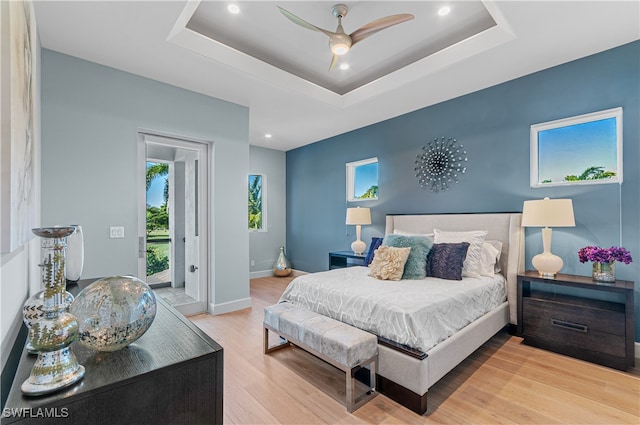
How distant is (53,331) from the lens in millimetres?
751

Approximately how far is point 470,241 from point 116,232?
3850 millimetres

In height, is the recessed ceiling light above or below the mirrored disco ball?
above

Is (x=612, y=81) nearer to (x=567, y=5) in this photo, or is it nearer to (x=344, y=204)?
(x=567, y=5)

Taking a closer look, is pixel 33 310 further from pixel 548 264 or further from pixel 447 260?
pixel 548 264

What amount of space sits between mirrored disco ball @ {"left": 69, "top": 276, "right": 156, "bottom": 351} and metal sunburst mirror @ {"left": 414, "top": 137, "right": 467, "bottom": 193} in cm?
392

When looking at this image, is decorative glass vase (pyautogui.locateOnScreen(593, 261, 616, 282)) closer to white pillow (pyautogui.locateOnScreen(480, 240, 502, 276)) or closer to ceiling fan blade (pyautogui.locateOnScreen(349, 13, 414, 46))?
white pillow (pyautogui.locateOnScreen(480, 240, 502, 276))

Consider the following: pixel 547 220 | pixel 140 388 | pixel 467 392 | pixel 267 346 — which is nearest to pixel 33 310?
pixel 140 388

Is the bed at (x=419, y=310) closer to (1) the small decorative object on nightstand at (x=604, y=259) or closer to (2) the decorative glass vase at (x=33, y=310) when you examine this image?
(1) the small decorative object on nightstand at (x=604, y=259)

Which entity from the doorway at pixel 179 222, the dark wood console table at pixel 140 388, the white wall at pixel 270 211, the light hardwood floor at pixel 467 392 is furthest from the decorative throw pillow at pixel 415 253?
the white wall at pixel 270 211

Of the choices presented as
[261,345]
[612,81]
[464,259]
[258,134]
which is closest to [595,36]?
[612,81]

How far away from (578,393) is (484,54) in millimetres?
2969

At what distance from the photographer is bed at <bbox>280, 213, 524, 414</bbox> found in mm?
2018

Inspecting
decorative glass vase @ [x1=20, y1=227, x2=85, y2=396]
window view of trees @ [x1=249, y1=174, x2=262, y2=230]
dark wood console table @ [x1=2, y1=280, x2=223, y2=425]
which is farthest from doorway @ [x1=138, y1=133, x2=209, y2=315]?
decorative glass vase @ [x1=20, y1=227, x2=85, y2=396]

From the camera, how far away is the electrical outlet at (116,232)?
311 cm
